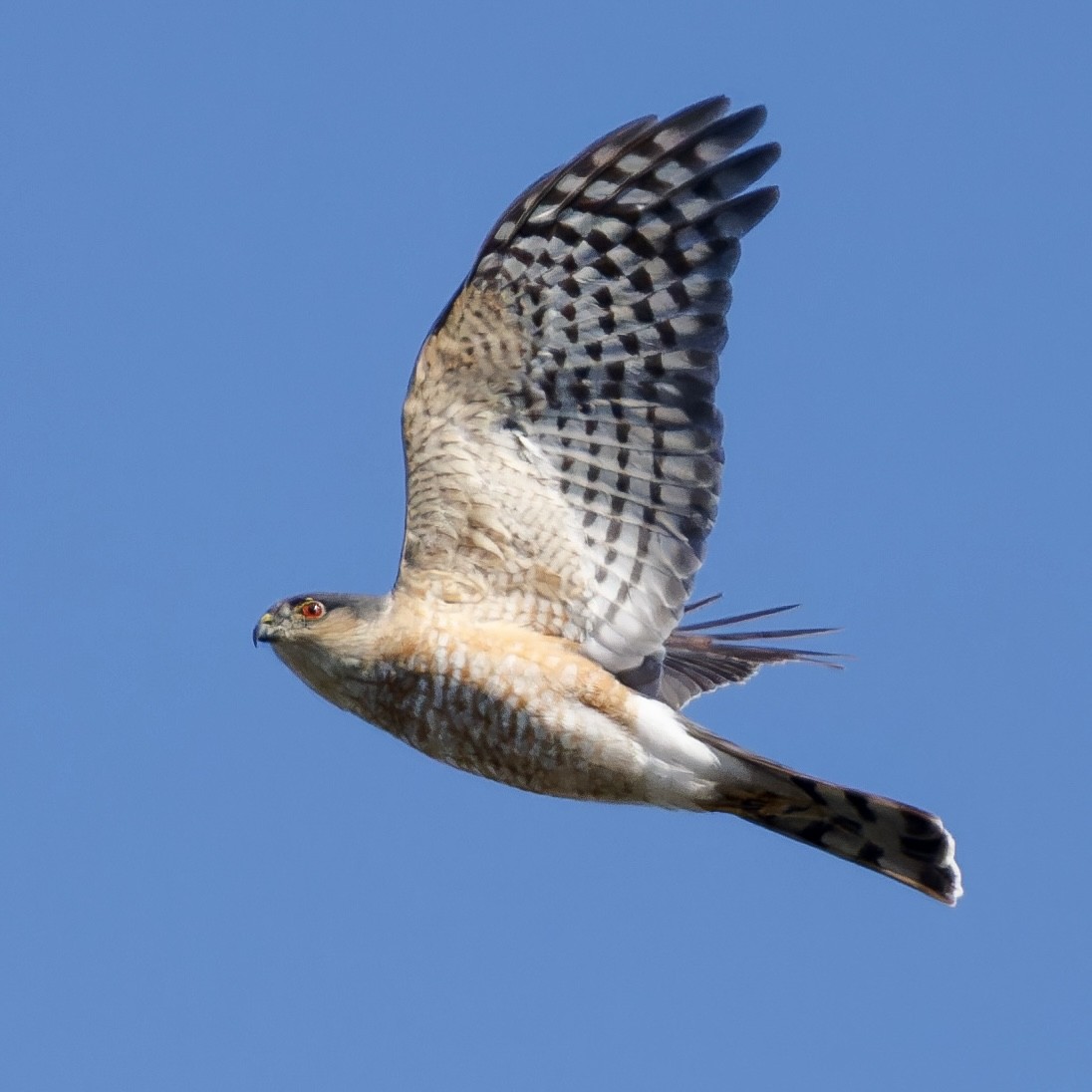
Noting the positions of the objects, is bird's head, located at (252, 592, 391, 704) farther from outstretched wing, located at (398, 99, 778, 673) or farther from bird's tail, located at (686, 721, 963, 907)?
bird's tail, located at (686, 721, 963, 907)

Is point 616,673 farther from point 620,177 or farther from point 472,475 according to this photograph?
point 620,177

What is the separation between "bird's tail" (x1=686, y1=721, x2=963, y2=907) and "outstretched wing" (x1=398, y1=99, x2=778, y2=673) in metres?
0.61

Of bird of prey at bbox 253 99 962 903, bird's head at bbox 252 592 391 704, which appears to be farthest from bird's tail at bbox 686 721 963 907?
bird's head at bbox 252 592 391 704

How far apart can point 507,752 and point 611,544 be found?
93cm

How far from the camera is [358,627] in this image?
8.91m

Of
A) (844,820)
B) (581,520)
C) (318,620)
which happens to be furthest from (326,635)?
(844,820)

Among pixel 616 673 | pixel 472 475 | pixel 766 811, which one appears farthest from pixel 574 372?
pixel 766 811

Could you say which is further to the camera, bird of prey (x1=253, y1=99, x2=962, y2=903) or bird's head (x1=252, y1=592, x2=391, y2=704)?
bird's head (x1=252, y1=592, x2=391, y2=704)

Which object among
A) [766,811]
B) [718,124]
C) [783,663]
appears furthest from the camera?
[783,663]

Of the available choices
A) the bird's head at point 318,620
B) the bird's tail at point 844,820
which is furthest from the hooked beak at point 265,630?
the bird's tail at point 844,820

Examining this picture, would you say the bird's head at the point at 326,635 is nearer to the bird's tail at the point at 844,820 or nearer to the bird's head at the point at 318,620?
the bird's head at the point at 318,620

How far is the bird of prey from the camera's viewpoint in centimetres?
857

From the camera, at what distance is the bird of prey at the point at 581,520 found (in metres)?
8.57

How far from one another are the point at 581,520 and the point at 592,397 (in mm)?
514
